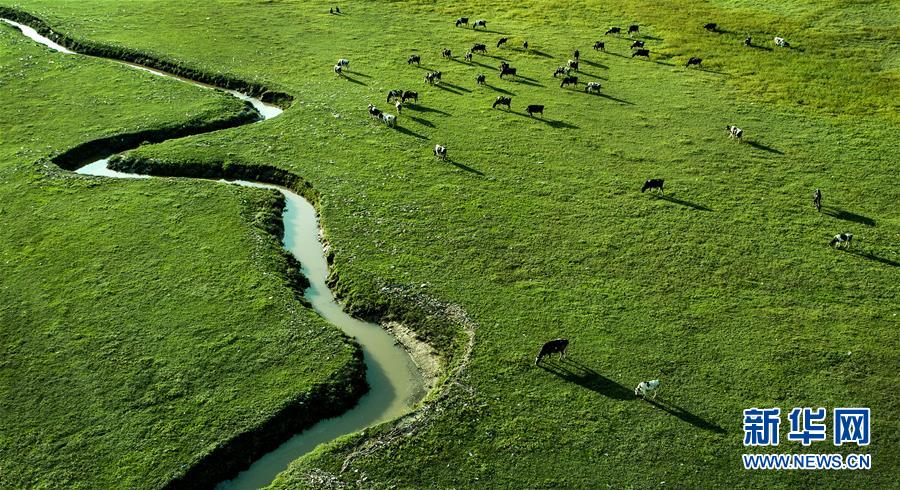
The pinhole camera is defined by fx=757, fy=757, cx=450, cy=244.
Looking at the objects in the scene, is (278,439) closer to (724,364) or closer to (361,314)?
(361,314)

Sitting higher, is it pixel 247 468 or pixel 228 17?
pixel 228 17

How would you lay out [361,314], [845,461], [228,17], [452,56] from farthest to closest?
[228,17] → [452,56] → [361,314] → [845,461]

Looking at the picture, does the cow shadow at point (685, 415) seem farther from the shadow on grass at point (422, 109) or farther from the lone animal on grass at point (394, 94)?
the lone animal on grass at point (394, 94)

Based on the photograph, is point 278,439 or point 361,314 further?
point 361,314

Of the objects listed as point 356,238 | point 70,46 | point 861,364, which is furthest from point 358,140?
point 70,46

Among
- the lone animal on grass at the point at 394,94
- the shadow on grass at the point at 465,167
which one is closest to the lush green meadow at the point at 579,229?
the shadow on grass at the point at 465,167

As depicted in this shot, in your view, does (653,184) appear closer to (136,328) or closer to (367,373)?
(367,373)

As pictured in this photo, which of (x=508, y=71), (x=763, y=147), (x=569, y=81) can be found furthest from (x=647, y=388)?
(x=508, y=71)
